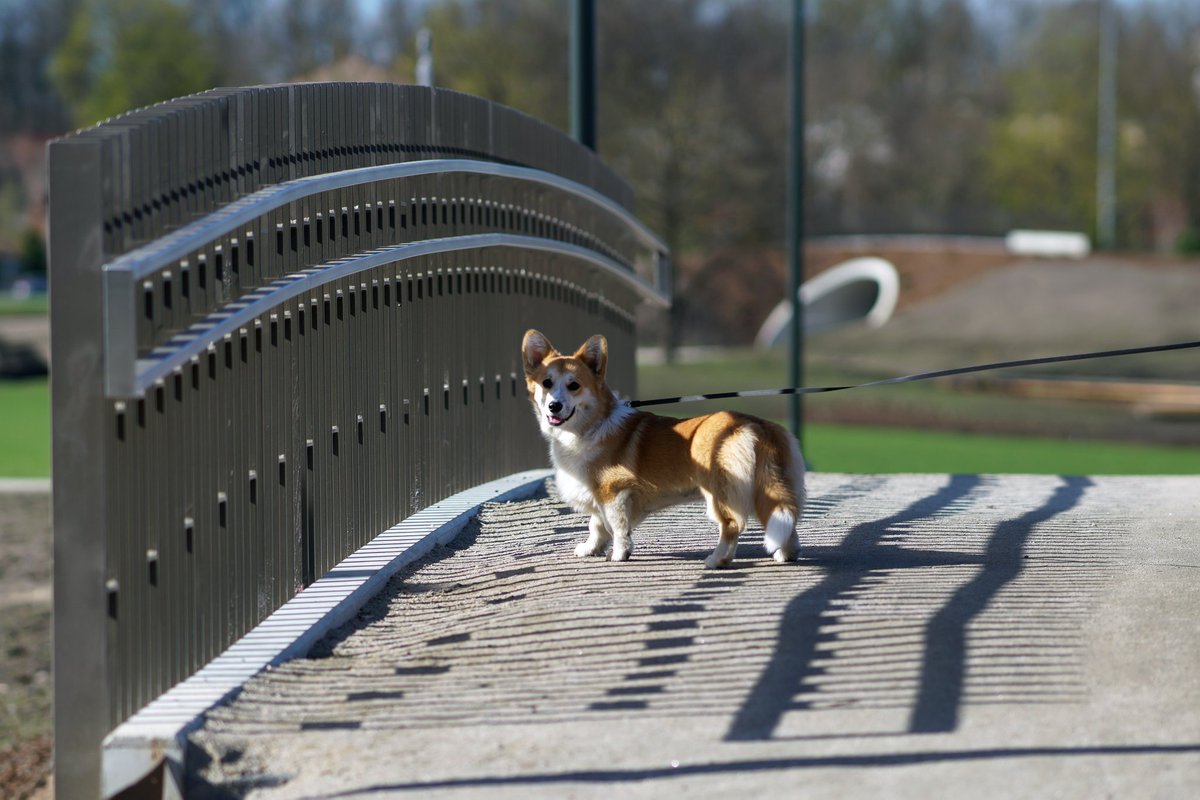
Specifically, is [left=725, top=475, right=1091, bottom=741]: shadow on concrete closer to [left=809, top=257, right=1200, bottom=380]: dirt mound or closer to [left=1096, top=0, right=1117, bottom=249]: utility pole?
[left=809, top=257, right=1200, bottom=380]: dirt mound

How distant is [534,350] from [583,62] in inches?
229

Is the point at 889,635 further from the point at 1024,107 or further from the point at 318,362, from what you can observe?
the point at 1024,107

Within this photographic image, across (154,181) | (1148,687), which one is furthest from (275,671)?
(1148,687)

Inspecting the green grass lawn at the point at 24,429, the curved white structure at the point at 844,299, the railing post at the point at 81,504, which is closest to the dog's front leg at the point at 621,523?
the railing post at the point at 81,504

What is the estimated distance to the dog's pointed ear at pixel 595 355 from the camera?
7559mm

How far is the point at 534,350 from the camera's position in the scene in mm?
7617

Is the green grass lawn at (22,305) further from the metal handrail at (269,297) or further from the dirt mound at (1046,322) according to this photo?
the metal handrail at (269,297)

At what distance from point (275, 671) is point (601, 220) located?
729 cm

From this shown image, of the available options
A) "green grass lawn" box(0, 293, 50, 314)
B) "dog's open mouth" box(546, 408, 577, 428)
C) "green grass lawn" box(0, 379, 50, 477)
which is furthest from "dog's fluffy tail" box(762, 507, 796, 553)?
"green grass lawn" box(0, 293, 50, 314)

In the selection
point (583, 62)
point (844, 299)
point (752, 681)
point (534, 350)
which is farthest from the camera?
point (844, 299)

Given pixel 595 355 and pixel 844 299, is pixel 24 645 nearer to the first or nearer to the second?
pixel 595 355

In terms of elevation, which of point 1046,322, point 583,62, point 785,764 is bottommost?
point 785,764

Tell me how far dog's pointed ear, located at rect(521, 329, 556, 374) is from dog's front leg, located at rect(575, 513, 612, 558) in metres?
0.70

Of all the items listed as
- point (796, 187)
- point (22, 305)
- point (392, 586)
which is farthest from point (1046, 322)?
point (392, 586)
